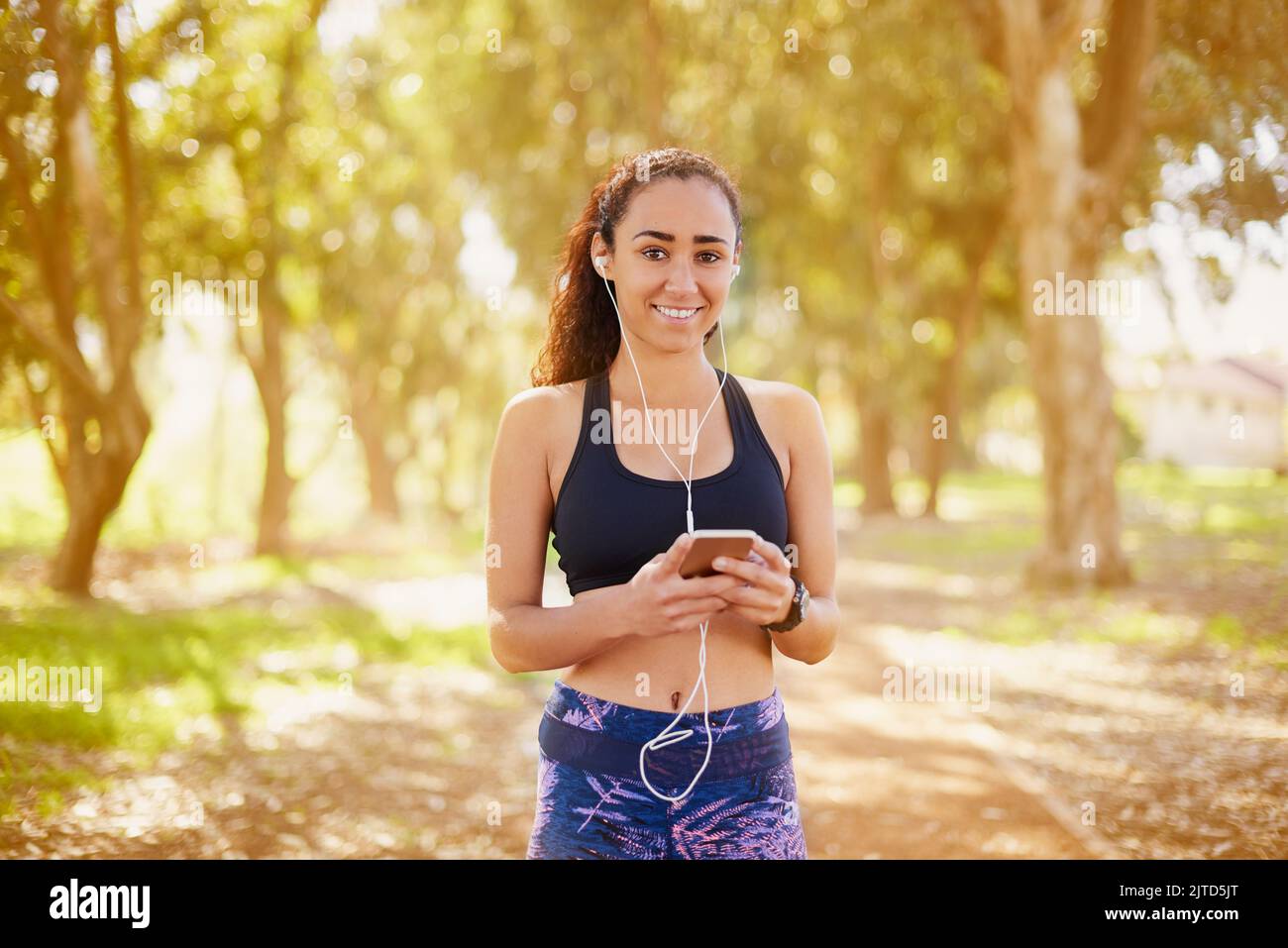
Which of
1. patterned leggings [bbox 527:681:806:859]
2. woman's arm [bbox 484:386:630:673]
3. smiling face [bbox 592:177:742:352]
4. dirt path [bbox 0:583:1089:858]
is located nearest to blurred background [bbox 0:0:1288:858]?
dirt path [bbox 0:583:1089:858]

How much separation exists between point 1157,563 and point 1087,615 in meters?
3.75

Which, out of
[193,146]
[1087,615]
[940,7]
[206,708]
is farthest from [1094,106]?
[206,708]

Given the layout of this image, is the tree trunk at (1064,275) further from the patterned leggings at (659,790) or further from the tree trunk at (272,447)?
the patterned leggings at (659,790)

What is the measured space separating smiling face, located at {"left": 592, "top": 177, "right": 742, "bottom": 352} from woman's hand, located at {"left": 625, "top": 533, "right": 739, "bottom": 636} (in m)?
0.63

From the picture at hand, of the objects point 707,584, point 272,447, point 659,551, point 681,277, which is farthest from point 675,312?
point 272,447

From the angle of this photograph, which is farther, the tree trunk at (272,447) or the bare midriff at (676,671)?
the tree trunk at (272,447)

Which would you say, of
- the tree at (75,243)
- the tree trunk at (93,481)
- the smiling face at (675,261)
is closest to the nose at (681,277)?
the smiling face at (675,261)

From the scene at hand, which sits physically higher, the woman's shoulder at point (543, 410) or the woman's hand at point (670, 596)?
the woman's shoulder at point (543, 410)

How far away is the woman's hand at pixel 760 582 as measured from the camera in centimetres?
239

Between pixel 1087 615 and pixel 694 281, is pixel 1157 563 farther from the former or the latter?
pixel 694 281

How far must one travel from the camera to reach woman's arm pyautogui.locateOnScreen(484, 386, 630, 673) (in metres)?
2.62

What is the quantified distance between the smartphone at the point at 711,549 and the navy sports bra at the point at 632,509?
27 centimetres

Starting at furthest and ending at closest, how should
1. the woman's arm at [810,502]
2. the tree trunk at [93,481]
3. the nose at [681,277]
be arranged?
the tree trunk at [93,481], the woman's arm at [810,502], the nose at [681,277]

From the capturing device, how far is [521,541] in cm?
269
